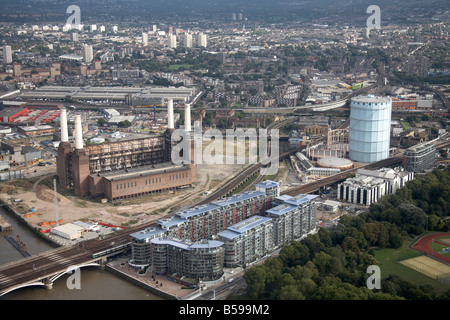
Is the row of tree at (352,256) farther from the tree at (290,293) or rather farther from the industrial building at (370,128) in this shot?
the industrial building at (370,128)

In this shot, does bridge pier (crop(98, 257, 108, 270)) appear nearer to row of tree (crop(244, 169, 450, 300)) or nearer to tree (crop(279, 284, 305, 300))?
row of tree (crop(244, 169, 450, 300))

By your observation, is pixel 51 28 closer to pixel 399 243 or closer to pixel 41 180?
pixel 41 180

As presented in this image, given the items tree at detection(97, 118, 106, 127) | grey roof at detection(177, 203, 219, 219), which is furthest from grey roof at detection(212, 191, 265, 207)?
tree at detection(97, 118, 106, 127)

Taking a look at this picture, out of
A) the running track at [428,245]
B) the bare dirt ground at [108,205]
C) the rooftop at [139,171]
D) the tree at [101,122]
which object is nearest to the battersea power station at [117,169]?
the rooftop at [139,171]

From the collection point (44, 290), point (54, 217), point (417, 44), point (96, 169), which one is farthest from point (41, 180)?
point (417, 44)

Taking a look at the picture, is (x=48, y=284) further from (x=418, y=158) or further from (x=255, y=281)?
(x=418, y=158)
